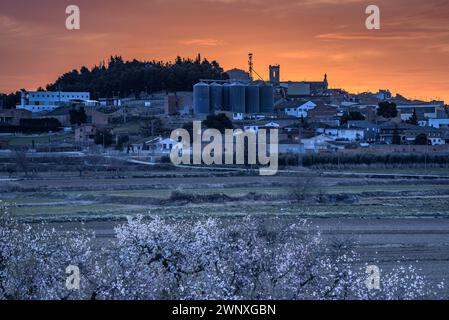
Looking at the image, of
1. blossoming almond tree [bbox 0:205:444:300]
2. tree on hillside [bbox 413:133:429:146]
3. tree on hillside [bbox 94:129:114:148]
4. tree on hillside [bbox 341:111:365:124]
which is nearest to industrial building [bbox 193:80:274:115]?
tree on hillside [bbox 341:111:365:124]

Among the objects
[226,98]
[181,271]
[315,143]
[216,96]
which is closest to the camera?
[181,271]

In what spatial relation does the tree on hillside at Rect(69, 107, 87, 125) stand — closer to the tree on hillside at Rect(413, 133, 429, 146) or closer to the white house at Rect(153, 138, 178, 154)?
the white house at Rect(153, 138, 178, 154)

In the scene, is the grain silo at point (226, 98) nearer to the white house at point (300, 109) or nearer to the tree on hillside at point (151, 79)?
the white house at point (300, 109)

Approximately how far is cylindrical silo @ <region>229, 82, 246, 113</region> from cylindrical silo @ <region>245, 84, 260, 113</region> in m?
0.64

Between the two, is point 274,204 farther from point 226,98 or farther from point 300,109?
point 300,109

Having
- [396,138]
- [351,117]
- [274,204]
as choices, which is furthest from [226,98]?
[274,204]

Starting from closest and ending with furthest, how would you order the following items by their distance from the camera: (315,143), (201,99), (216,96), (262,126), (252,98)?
(315,143)
(262,126)
(201,99)
(216,96)
(252,98)

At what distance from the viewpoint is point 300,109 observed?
6462 cm

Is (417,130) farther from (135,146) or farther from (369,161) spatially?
(135,146)

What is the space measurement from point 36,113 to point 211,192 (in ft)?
136

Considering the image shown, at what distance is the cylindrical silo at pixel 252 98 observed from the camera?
207 ft

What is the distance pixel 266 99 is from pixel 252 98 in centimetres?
174

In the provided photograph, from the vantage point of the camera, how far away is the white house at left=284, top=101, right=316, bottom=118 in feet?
210

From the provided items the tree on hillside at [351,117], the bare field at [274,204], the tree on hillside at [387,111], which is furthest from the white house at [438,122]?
the bare field at [274,204]
